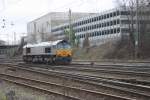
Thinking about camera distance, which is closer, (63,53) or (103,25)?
(63,53)

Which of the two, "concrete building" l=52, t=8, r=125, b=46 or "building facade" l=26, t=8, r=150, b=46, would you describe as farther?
"concrete building" l=52, t=8, r=125, b=46

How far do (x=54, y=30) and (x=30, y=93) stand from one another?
119519 millimetres

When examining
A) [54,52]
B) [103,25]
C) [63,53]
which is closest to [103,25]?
[103,25]

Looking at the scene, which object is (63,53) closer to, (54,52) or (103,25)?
(54,52)

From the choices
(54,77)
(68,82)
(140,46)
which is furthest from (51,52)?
(68,82)

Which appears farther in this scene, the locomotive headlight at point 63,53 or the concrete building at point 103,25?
the concrete building at point 103,25

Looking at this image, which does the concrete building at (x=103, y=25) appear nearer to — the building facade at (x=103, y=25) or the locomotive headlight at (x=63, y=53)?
the building facade at (x=103, y=25)

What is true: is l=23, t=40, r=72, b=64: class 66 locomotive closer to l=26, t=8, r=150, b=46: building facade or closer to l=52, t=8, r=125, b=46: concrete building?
l=26, t=8, r=150, b=46: building facade

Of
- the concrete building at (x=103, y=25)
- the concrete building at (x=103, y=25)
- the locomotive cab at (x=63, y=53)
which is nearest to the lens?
the locomotive cab at (x=63, y=53)

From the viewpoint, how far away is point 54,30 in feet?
447

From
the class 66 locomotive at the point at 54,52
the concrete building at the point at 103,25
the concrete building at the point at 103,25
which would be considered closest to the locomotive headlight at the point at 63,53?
the class 66 locomotive at the point at 54,52

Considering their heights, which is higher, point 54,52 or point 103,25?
point 103,25

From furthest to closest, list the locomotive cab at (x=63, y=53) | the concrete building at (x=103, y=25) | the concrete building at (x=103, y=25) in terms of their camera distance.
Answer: the concrete building at (x=103, y=25)
the concrete building at (x=103, y=25)
the locomotive cab at (x=63, y=53)

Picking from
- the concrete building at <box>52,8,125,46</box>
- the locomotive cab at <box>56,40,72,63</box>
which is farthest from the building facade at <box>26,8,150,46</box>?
the locomotive cab at <box>56,40,72,63</box>
